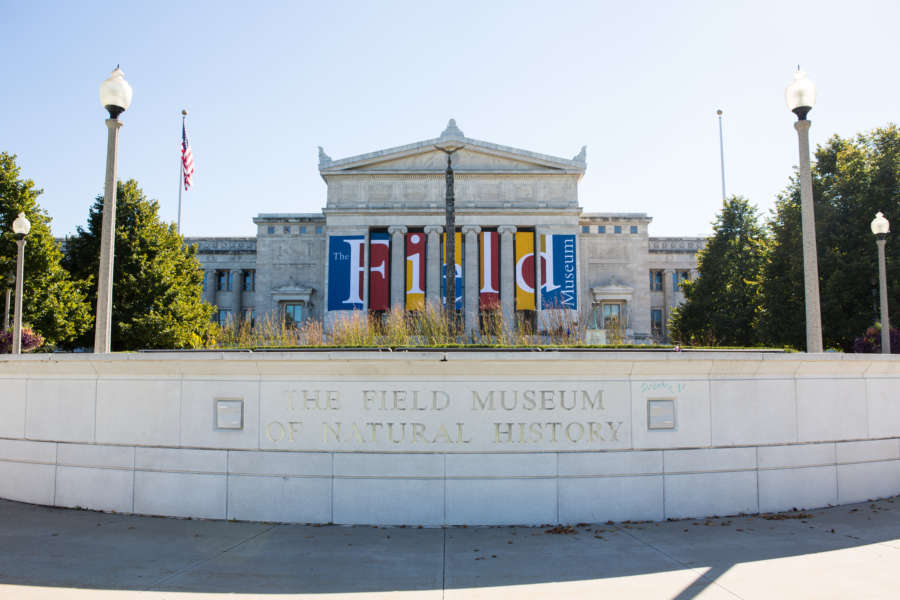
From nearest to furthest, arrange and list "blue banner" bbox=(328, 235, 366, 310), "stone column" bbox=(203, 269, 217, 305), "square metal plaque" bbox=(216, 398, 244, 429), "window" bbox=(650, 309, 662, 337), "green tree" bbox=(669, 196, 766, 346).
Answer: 1. "square metal plaque" bbox=(216, 398, 244, 429)
2. "green tree" bbox=(669, 196, 766, 346)
3. "blue banner" bbox=(328, 235, 366, 310)
4. "window" bbox=(650, 309, 662, 337)
5. "stone column" bbox=(203, 269, 217, 305)

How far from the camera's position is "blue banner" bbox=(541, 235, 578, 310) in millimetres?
49469

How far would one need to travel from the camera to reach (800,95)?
1020 cm

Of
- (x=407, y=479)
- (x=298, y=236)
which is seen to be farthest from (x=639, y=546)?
(x=298, y=236)

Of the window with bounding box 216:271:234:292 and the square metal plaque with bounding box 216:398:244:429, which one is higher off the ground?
the window with bounding box 216:271:234:292

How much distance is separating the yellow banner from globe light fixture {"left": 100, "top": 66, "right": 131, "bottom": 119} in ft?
139

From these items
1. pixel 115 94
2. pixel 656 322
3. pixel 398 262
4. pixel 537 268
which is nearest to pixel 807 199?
pixel 115 94

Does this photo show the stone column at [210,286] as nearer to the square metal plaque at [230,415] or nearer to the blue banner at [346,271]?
the blue banner at [346,271]

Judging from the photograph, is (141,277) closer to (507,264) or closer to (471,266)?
(471,266)

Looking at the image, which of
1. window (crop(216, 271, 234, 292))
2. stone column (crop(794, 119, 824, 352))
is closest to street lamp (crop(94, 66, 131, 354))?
stone column (crop(794, 119, 824, 352))

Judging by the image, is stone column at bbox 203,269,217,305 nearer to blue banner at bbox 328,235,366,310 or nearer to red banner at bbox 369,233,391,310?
blue banner at bbox 328,235,366,310

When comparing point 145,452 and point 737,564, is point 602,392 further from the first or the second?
point 145,452

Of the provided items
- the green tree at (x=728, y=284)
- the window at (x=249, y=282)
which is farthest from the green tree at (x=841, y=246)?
A: the window at (x=249, y=282)

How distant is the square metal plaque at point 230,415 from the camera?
774 cm

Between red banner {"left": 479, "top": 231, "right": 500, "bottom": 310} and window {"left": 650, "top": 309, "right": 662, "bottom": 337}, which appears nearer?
red banner {"left": 479, "top": 231, "right": 500, "bottom": 310}
